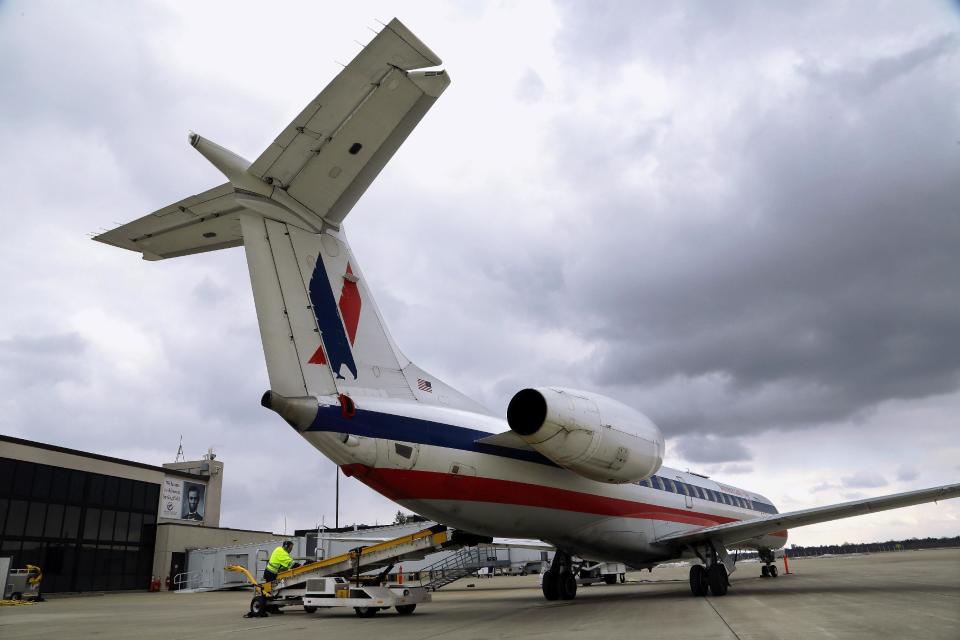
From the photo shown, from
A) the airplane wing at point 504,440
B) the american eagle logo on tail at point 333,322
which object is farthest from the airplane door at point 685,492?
the american eagle logo on tail at point 333,322

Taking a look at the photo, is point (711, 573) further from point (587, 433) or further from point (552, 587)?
point (587, 433)

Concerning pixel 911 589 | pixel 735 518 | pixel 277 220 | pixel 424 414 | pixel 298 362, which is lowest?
pixel 911 589

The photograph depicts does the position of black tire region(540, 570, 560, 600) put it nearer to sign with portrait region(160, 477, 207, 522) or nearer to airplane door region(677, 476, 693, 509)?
airplane door region(677, 476, 693, 509)

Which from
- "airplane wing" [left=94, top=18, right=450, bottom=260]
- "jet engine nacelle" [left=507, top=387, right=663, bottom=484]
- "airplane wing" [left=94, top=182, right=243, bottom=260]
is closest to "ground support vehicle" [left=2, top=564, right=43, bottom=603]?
"airplane wing" [left=94, top=182, right=243, bottom=260]

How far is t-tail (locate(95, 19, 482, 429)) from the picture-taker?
6.36 meters

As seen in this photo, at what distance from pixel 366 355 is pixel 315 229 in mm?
1847

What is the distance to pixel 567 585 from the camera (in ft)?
43.4

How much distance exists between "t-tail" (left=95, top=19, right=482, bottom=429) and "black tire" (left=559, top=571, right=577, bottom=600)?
6.35 m

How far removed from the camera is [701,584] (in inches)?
486

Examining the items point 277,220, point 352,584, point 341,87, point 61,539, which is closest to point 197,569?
point 61,539

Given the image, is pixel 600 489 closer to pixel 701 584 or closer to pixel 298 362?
pixel 701 584

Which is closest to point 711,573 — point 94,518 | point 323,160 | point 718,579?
point 718,579

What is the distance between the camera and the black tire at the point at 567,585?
518 inches

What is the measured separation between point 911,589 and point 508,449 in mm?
8201
